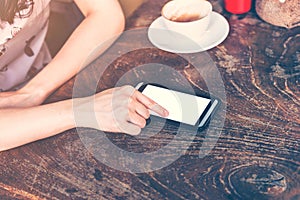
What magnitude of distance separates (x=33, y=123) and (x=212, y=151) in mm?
396

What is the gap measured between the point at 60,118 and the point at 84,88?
0.37 ft

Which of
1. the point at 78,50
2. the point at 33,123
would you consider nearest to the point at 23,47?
the point at 78,50

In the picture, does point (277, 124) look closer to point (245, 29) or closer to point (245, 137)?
point (245, 137)

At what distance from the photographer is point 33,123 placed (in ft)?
3.76

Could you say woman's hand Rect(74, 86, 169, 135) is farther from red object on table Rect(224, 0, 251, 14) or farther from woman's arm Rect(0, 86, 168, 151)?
red object on table Rect(224, 0, 251, 14)

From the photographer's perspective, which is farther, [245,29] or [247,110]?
[245,29]

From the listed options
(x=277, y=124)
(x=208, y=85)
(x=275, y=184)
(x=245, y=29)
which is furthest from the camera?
(x=245, y=29)

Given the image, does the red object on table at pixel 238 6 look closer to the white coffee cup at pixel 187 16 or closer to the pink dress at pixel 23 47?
the white coffee cup at pixel 187 16

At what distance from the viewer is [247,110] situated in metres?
1.10

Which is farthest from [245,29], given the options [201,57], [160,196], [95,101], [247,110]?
[160,196]

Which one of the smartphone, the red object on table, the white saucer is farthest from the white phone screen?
the red object on table

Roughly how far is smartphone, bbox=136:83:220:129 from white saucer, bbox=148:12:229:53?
150mm

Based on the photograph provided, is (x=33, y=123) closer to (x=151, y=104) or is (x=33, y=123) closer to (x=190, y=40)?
(x=151, y=104)

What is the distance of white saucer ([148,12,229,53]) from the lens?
4.22ft
